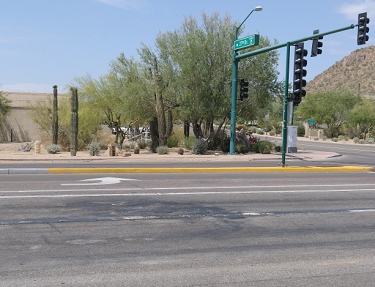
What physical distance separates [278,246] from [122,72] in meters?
28.9

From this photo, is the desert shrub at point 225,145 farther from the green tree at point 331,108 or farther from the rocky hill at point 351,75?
the rocky hill at point 351,75

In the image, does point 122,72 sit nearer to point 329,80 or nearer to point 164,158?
point 164,158

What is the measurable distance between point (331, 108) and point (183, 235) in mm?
59075

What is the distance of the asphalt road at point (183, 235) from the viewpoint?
6500mm

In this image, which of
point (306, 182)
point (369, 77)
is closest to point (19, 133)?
point (306, 182)

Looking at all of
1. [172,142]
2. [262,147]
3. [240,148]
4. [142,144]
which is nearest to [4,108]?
[142,144]

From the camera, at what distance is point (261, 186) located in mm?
15641

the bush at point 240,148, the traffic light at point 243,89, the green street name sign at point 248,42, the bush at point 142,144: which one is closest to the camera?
the green street name sign at point 248,42

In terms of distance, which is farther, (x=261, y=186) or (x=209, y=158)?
(x=209, y=158)

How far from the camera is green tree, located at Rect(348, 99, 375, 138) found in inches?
2347

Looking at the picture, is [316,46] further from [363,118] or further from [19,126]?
[363,118]

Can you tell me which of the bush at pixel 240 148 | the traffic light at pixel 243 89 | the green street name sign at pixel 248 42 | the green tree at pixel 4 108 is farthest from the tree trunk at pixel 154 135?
the green tree at pixel 4 108

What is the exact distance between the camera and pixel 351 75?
119 metres

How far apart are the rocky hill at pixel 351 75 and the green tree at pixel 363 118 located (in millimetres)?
46678
